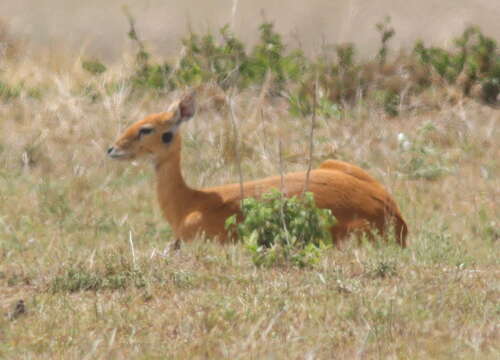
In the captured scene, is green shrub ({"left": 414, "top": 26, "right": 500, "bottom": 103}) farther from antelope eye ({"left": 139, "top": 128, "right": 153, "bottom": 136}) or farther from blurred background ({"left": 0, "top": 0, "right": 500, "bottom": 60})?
blurred background ({"left": 0, "top": 0, "right": 500, "bottom": 60})

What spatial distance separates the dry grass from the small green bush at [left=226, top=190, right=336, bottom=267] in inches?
6.0

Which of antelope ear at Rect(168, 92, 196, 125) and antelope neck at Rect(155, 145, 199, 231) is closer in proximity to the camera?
antelope neck at Rect(155, 145, 199, 231)

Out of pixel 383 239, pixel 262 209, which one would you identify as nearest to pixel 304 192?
pixel 262 209

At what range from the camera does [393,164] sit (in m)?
10.2

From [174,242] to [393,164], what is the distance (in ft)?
11.6

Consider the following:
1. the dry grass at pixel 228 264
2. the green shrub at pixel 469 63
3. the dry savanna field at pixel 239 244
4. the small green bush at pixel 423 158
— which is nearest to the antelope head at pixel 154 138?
the dry savanna field at pixel 239 244

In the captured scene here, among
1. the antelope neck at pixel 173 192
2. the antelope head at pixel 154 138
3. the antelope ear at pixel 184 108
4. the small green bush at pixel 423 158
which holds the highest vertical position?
the antelope ear at pixel 184 108

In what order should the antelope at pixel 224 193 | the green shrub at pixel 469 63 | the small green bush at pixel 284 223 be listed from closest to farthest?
the small green bush at pixel 284 223 < the antelope at pixel 224 193 < the green shrub at pixel 469 63

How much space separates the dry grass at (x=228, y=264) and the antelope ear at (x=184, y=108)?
34.7 inches

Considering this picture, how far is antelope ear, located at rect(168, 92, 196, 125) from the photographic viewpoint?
8086 millimetres

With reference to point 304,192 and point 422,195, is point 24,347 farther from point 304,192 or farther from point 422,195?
point 422,195

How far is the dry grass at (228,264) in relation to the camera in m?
4.61

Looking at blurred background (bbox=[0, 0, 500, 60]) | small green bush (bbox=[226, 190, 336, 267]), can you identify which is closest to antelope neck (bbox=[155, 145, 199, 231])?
small green bush (bbox=[226, 190, 336, 267])

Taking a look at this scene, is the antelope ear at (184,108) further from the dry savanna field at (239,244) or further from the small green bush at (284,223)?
the small green bush at (284,223)
